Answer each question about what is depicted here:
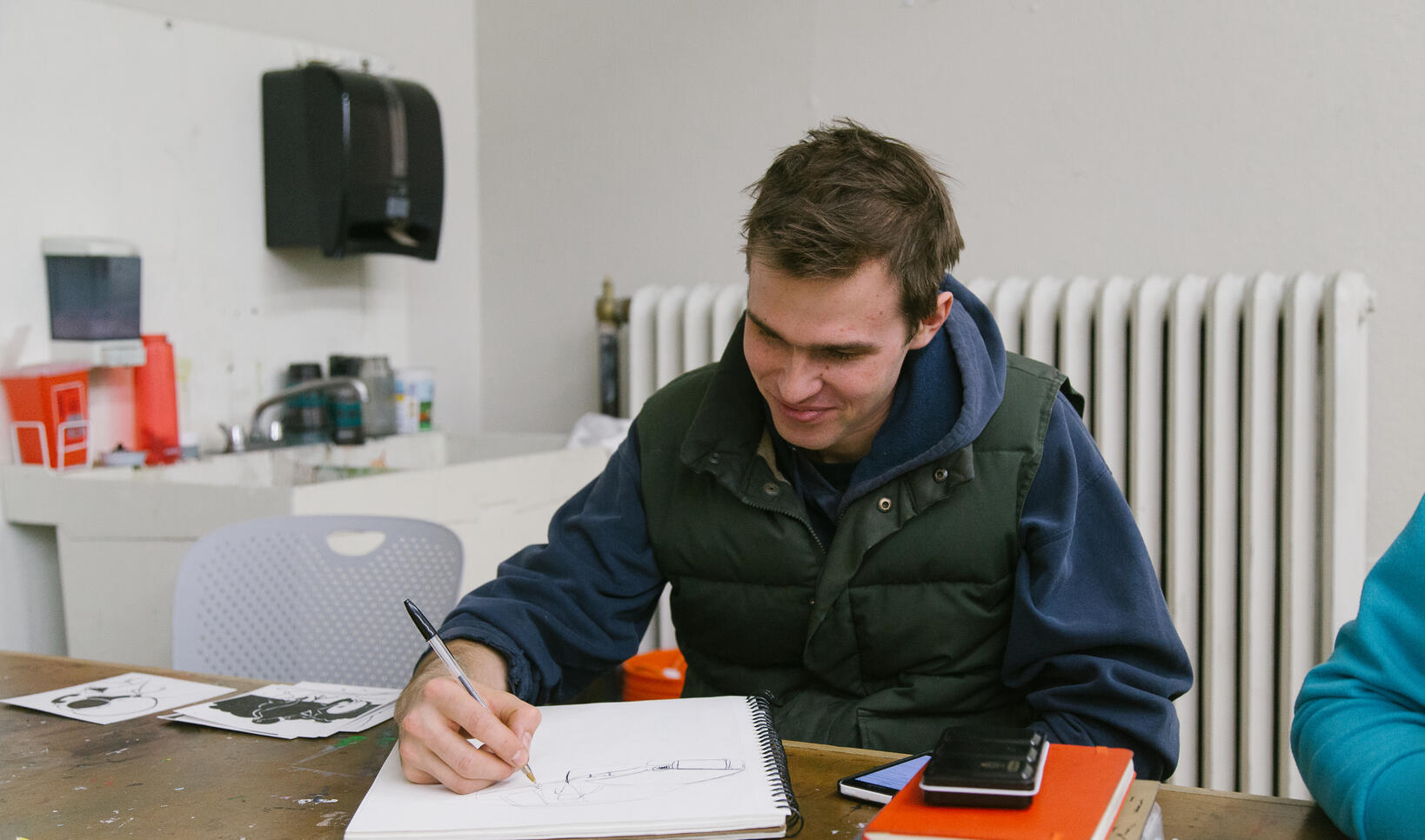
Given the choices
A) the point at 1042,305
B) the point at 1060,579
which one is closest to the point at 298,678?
the point at 1060,579

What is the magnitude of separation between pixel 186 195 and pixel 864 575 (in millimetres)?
1904

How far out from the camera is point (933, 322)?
46.5 inches

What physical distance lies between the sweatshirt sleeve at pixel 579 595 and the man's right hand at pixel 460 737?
0.80 ft

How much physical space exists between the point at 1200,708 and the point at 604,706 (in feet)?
5.31

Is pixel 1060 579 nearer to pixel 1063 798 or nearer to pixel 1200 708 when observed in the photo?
pixel 1063 798

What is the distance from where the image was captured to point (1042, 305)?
2338 millimetres

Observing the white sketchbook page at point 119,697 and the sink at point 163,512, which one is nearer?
the white sketchbook page at point 119,697

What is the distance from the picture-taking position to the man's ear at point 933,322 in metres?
1.17

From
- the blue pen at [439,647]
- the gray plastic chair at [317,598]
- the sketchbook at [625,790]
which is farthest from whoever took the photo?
the gray plastic chair at [317,598]

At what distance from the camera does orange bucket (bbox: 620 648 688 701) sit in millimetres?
2195

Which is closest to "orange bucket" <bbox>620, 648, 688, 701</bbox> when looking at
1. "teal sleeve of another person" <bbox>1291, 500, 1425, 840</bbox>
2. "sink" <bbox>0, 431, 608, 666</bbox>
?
"sink" <bbox>0, 431, 608, 666</bbox>

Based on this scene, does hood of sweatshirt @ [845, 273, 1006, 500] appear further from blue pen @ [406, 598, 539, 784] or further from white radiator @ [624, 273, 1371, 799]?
white radiator @ [624, 273, 1371, 799]

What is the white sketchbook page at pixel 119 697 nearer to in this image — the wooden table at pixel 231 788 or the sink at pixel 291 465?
the wooden table at pixel 231 788

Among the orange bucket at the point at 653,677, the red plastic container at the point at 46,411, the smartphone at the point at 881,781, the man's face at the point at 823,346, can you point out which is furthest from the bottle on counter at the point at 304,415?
the smartphone at the point at 881,781
